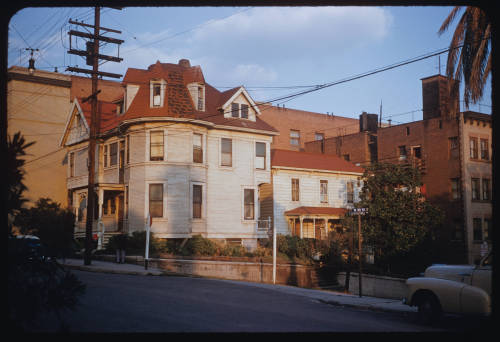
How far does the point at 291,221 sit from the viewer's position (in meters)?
39.0

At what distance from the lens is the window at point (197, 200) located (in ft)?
107

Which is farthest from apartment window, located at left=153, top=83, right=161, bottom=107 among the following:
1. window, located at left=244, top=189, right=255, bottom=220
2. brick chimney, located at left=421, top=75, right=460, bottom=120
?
brick chimney, located at left=421, top=75, right=460, bottom=120

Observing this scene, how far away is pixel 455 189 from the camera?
136 ft

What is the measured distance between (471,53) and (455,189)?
27570 millimetres

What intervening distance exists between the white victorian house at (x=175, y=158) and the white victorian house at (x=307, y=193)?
98.2 inches

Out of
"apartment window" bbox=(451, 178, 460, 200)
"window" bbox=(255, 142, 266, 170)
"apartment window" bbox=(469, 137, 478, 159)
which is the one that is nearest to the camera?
"window" bbox=(255, 142, 266, 170)

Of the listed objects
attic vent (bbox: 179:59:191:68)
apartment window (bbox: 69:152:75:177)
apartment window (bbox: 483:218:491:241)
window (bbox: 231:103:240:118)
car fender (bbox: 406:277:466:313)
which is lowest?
car fender (bbox: 406:277:466:313)

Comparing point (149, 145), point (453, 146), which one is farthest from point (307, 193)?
point (149, 145)

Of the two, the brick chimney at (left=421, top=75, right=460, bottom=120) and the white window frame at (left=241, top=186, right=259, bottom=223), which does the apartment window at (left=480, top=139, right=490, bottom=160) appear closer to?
the brick chimney at (left=421, top=75, right=460, bottom=120)

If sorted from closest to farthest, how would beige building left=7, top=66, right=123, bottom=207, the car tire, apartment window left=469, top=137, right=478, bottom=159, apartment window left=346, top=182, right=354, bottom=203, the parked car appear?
the parked car, the car tire, beige building left=7, top=66, right=123, bottom=207, apartment window left=469, top=137, right=478, bottom=159, apartment window left=346, top=182, right=354, bottom=203

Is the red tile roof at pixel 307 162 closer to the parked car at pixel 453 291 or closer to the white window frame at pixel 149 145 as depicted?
the white window frame at pixel 149 145

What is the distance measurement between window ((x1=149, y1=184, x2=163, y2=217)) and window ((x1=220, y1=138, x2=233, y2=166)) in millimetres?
5211

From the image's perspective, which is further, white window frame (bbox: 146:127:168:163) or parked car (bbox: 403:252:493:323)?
white window frame (bbox: 146:127:168:163)

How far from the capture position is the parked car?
11.6 metres
